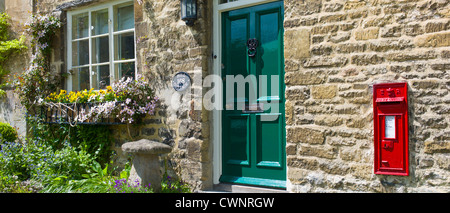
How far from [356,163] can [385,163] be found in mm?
269

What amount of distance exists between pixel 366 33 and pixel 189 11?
2.20 m

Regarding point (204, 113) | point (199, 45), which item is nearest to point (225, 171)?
point (204, 113)

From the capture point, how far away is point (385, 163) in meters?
3.57

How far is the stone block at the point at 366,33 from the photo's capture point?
12.0 ft

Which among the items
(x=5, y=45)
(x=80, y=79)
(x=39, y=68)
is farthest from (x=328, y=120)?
(x=5, y=45)

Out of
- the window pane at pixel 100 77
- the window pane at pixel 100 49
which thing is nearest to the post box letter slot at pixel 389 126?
the window pane at pixel 100 77

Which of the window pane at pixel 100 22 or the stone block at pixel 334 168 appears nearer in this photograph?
the stone block at pixel 334 168

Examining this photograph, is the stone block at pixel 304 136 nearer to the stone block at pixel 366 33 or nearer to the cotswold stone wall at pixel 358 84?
the cotswold stone wall at pixel 358 84

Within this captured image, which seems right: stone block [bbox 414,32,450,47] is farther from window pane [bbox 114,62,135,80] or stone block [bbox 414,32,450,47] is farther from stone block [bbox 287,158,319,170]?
window pane [bbox 114,62,135,80]

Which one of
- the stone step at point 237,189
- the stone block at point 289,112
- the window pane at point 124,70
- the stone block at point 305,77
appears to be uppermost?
the window pane at point 124,70

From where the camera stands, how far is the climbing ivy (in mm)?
6840

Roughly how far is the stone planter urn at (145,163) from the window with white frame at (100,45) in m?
1.58

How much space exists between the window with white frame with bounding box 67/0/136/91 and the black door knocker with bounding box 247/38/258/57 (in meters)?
1.92

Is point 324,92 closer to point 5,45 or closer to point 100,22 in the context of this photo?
point 100,22
